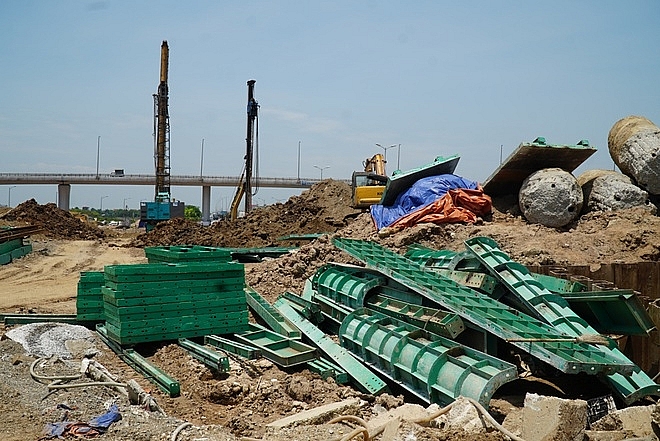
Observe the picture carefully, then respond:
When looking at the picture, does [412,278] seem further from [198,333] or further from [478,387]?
[198,333]

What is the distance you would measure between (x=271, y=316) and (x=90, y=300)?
9.95ft

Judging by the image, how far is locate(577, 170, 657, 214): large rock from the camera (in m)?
12.3

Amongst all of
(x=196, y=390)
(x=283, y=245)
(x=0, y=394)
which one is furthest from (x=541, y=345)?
(x=283, y=245)

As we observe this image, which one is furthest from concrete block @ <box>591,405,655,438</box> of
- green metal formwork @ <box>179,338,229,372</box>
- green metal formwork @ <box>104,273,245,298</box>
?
green metal formwork @ <box>104,273,245,298</box>

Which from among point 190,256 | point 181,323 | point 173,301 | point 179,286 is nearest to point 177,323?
point 181,323

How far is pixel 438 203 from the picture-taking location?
1341 centimetres

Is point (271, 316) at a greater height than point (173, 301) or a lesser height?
lesser

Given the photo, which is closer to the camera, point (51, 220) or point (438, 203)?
point (438, 203)

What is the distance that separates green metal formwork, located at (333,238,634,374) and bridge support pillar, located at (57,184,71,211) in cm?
5935

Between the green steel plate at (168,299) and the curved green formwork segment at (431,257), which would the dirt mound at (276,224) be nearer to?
the curved green formwork segment at (431,257)

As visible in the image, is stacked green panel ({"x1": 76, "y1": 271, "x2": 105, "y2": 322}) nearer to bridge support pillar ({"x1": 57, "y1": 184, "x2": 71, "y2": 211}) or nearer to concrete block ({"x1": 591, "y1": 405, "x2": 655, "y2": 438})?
concrete block ({"x1": 591, "y1": 405, "x2": 655, "y2": 438})

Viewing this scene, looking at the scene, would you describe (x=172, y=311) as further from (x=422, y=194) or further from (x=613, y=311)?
(x=422, y=194)

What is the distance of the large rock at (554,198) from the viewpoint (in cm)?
1211

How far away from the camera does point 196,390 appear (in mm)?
6965
